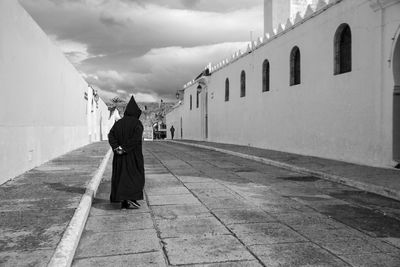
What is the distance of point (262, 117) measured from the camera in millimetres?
20516

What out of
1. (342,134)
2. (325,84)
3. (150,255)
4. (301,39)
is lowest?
(150,255)

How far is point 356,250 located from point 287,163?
8228mm

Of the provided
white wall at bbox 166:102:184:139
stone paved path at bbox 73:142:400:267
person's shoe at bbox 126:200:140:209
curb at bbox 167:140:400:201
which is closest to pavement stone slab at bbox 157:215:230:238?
stone paved path at bbox 73:142:400:267

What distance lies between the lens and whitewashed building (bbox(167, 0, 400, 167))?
1105 centimetres

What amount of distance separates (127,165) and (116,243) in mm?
2020

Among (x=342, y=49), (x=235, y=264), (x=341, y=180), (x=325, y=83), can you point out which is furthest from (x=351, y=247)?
(x=325, y=83)

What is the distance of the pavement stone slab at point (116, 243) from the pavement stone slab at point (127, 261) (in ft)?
0.42

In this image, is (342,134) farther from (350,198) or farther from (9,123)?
(9,123)

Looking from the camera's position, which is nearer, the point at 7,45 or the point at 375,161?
the point at 7,45

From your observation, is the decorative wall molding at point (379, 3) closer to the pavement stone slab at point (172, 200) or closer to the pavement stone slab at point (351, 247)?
the pavement stone slab at point (172, 200)

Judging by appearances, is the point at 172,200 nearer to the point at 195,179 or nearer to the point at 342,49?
the point at 195,179

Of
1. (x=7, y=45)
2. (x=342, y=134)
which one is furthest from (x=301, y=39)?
(x=7, y=45)

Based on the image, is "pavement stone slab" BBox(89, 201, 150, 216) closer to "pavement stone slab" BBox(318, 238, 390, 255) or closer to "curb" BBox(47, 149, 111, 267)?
"curb" BBox(47, 149, 111, 267)

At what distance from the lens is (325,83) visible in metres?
14.2
